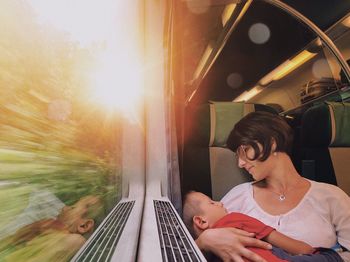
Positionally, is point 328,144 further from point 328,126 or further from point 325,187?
point 325,187

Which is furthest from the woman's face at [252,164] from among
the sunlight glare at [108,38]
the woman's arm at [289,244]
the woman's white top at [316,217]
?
the sunlight glare at [108,38]

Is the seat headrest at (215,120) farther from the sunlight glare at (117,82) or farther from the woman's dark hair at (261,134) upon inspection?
the sunlight glare at (117,82)

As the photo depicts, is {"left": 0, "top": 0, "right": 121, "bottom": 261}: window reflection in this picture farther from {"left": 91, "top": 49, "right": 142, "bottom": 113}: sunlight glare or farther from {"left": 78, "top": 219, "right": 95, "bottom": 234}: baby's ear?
{"left": 91, "top": 49, "right": 142, "bottom": 113}: sunlight glare

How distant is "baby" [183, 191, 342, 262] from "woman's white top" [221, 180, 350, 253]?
1.1 inches

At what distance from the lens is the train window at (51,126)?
14.0 inches

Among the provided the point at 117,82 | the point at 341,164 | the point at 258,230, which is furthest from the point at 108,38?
the point at 341,164

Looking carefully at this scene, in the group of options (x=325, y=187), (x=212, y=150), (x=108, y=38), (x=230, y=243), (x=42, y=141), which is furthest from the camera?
(x=212, y=150)

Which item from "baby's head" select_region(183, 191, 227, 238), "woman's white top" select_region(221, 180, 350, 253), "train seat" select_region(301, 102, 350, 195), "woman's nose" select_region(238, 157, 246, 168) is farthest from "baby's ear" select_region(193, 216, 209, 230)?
"train seat" select_region(301, 102, 350, 195)

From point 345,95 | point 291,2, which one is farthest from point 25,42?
point 291,2

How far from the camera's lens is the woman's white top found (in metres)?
0.94

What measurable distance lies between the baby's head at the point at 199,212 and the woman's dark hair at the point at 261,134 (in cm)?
25

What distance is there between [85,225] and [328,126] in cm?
112

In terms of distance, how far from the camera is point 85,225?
0.67 m

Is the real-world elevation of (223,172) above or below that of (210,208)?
above
